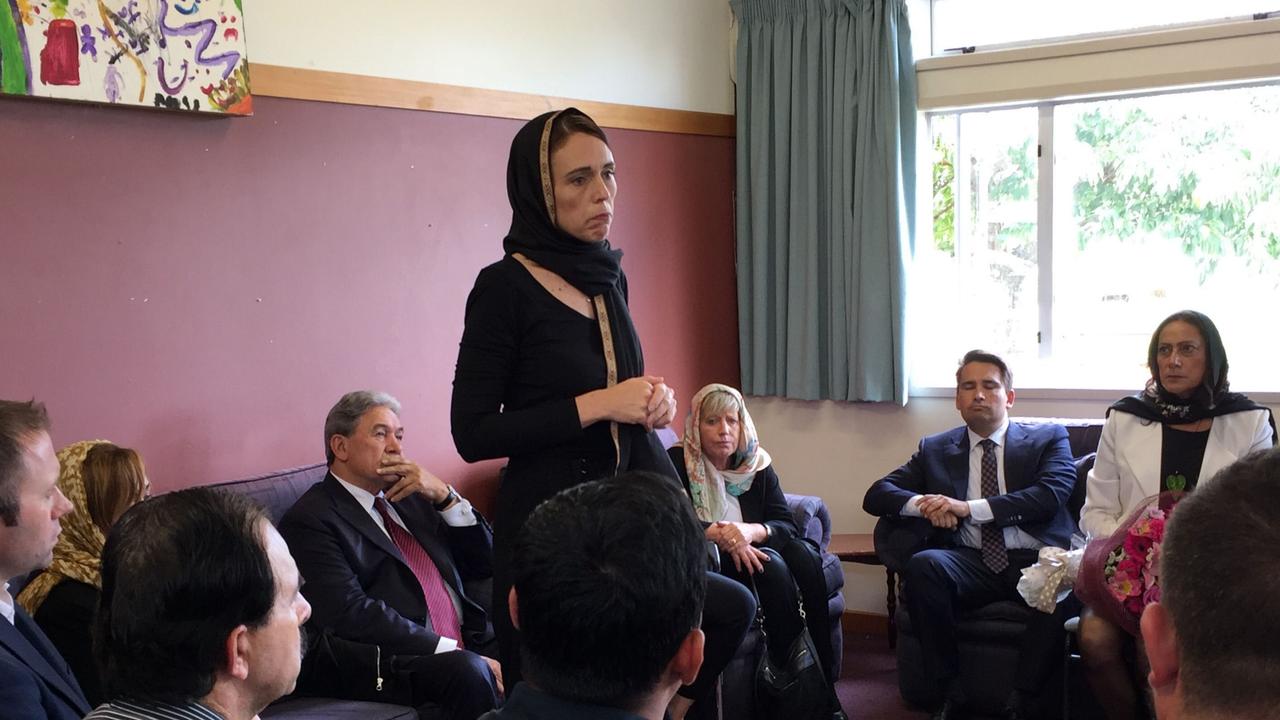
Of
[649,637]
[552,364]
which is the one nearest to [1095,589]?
[552,364]

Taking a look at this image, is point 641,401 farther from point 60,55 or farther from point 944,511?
point 944,511

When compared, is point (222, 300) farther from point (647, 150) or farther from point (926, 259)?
point (926, 259)

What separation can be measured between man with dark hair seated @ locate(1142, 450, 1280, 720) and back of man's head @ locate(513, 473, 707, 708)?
51cm

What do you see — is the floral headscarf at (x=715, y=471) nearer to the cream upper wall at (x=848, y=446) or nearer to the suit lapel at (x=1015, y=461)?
the suit lapel at (x=1015, y=461)

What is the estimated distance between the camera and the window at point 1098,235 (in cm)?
495

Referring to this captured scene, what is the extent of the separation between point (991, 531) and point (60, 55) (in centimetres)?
331

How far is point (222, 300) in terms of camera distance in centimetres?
366

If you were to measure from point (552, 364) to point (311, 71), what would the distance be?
2232 millimetres

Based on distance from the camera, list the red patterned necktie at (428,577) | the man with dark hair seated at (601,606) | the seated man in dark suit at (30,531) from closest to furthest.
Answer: the man with dark hair seated at (601,606), the seated man in dark suit at (30,531), the red patterned necktie at (428,577)

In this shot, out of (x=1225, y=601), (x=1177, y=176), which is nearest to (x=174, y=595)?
(x=1225, y=601)

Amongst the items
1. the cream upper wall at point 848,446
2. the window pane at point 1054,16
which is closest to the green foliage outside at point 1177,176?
the window pane at point 1054,16

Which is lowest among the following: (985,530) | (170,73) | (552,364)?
(985,530)

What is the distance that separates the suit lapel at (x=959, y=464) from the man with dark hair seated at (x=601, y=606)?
3.32 m

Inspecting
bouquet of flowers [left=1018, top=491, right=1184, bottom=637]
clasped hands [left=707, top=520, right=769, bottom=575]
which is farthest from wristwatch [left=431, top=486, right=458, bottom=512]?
bouquet of flowers [left=1018, top=491, right=1184, bottom=637]
